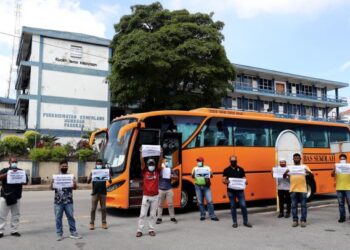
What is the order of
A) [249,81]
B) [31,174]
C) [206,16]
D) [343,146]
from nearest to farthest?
[343,146] < [31,174] < [206,16] < [249,81]

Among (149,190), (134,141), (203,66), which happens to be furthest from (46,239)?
(203,66)

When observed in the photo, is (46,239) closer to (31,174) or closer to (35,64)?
(31,174)

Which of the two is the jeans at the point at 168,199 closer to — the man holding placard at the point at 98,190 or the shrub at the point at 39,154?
the man holding placard at the point at 98,190

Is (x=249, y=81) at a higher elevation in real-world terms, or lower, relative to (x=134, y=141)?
higher

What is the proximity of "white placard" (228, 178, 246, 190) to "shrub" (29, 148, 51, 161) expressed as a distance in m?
17.6

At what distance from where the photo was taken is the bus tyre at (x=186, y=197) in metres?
12.5

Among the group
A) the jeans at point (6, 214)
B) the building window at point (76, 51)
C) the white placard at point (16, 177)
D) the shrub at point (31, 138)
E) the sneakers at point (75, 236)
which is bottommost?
the sneakers at point (75, 236)

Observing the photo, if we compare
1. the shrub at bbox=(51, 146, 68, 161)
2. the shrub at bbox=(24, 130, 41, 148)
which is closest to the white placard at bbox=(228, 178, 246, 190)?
the shrub at bbox=(51, 146, 68, 161)

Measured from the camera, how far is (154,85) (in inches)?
1009

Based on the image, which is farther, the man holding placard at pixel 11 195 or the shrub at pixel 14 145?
the shrub at pixel 14 145

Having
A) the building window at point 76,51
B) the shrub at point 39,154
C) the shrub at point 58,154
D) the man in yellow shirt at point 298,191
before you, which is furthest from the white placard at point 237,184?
the building window at point 76,51

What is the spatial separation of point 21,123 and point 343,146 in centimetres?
2874

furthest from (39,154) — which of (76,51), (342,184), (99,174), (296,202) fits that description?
(342,184)

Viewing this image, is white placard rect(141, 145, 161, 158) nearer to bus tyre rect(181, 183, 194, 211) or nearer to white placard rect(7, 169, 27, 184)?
bus tyre rect(181, 183, 194, 211)
